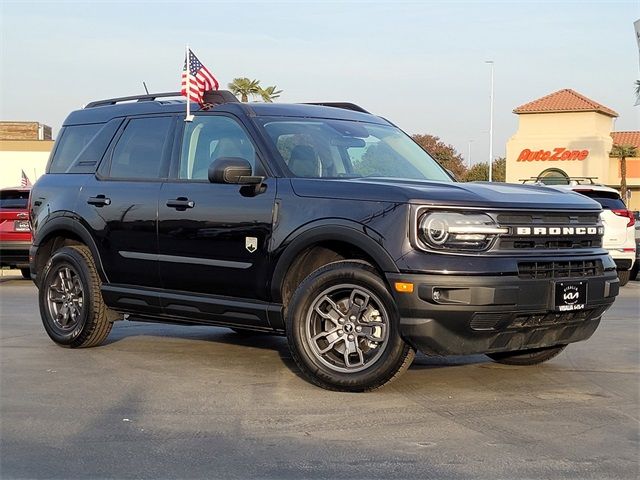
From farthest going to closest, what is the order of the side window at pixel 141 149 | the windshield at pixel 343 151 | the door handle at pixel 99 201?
the door handle at pixel 99 201
the side window at pixel 141 149
the windshield at pixel 343 151

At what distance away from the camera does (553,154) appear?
172ft

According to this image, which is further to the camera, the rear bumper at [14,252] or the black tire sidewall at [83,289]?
the rear bumper at [14,252]

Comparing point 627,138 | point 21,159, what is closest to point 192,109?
point 21,159

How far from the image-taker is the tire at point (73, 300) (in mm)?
7980

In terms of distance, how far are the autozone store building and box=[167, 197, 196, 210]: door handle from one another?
149 feet

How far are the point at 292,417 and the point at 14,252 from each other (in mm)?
10992

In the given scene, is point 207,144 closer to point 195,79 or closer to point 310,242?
point 195,79

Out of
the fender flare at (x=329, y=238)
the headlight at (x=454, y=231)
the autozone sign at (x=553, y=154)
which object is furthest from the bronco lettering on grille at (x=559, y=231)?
the autozone sign at (x=553, y=154)

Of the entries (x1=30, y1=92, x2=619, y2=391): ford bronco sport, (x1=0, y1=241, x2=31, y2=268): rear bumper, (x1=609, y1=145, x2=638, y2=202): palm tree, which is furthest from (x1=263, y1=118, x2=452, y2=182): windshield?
(x1=609, y1=145, x2=638, y2=202): palm tree

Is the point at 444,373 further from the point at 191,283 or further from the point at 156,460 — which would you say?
the point at 156,460

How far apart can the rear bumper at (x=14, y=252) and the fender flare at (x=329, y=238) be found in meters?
9.80

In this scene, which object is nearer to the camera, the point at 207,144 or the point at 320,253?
the point at 320,253

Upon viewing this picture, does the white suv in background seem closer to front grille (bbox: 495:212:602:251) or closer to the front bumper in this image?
front grille (bbox: 495:212:602:251)

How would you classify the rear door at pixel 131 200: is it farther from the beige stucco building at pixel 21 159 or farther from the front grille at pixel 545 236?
the beige stucco building at pixel 21 159
